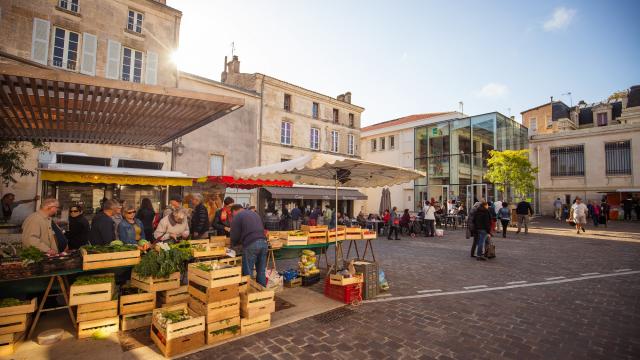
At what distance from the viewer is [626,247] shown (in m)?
11.3

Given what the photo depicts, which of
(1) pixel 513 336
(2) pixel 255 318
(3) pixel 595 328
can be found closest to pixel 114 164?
(2) pixel 255 318

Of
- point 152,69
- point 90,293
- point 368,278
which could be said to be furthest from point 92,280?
point 152,69

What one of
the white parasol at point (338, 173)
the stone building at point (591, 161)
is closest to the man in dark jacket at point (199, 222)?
the white parasol at point (338, 173)

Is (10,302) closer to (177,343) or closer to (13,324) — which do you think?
(13,324)

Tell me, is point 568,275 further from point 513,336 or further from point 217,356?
point 217,356

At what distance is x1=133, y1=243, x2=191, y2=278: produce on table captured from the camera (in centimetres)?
456

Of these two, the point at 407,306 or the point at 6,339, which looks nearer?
the point at 6,339

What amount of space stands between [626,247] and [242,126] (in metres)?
20.0

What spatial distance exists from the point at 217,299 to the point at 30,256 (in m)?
2.57

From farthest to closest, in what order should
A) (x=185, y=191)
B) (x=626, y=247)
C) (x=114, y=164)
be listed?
(x=185, y=191)
(x=114, y=164)
(x=626, y=247)

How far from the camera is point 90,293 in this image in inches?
163

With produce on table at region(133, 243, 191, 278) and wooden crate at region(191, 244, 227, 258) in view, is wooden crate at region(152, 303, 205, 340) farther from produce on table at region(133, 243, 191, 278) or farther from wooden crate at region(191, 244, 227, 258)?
wooden crate at region(191, 244, 227, 258)

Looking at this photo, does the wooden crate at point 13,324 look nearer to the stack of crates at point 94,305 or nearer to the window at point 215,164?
the stack of crates at point 94,305

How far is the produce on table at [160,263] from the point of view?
4559 mm
